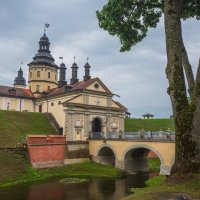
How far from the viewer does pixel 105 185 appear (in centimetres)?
2798

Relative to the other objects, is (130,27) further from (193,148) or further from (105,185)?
(105,185)

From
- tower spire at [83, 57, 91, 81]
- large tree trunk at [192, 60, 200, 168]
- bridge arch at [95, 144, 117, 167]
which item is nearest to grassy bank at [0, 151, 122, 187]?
bridge arch at [95, 144, 117, 167]

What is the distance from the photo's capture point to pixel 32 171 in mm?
31641

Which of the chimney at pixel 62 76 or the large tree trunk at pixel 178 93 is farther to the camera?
the chimney at pixel 62 76

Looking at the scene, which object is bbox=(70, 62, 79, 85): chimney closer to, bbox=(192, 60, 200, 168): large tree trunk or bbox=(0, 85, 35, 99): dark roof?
bbox=(0, 85, 35, 99): dark roof

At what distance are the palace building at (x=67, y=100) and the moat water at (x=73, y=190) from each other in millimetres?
12513

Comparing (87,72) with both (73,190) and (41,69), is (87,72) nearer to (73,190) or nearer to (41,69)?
(41,69)

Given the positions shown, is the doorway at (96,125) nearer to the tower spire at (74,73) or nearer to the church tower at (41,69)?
the tower spire at (74,73)

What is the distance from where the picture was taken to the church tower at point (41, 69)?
56.3m

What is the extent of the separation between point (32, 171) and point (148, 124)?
32582 millimetres

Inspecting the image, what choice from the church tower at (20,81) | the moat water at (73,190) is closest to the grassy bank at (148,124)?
the moat water at (73,190)

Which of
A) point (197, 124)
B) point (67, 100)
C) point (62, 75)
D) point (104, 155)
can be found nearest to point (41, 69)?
point (62, 75)

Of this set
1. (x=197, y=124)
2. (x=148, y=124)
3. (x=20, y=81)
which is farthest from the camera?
(x=20, y=81)

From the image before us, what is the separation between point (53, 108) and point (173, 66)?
37372 millimetres
